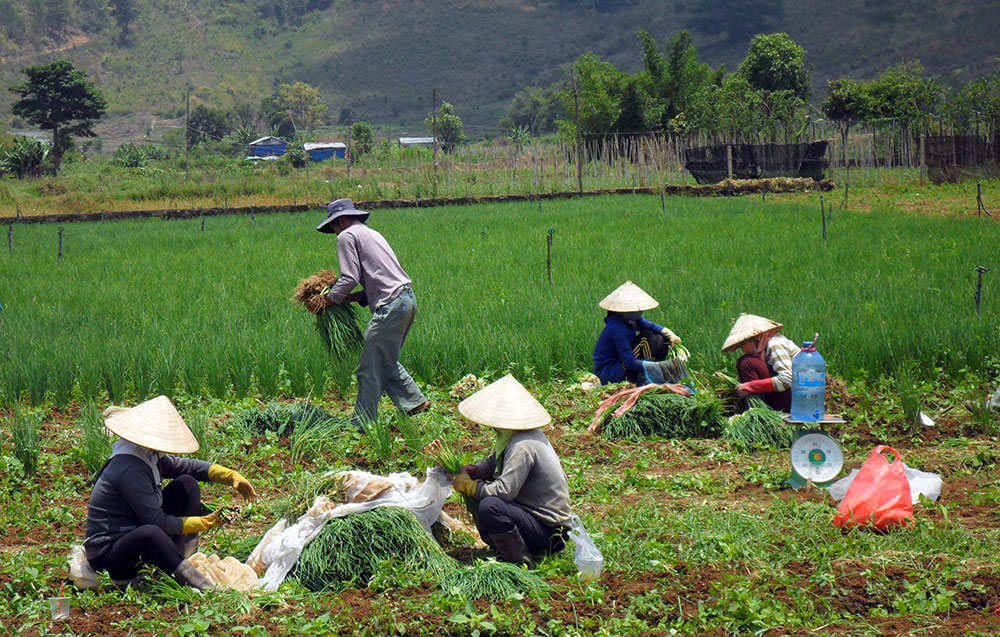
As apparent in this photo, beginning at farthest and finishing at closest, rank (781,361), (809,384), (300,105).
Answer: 1. (300,105)
2. (781,361)
3. (809,384)

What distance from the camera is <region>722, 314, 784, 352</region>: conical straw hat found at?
6.27 m

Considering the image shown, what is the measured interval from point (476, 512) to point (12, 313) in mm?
8601

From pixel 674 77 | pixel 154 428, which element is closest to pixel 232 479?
pixel 154 428

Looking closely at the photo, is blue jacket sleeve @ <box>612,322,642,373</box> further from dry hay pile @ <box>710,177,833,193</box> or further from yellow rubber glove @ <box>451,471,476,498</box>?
dry hay pile @ <box>710,177,833,193</box>

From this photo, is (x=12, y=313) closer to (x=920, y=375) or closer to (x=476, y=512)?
(x=476, y=512)

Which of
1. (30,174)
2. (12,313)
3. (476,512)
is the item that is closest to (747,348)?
(476,512)

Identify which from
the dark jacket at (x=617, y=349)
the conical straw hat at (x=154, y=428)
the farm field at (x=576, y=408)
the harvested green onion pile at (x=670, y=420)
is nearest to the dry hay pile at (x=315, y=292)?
the farm field at (x=576, y=408)

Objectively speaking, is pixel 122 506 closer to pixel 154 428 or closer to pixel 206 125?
pixel 154 428

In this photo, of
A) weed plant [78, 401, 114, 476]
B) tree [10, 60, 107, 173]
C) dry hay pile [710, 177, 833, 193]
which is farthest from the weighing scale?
tree [10, 60, 107, 173]

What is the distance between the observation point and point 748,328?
6309mm

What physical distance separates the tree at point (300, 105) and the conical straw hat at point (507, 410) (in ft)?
275

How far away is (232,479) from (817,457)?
117 inches

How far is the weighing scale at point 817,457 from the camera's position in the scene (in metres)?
5.07

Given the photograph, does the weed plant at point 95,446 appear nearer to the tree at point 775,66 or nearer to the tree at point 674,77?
the tree at point 674,77
